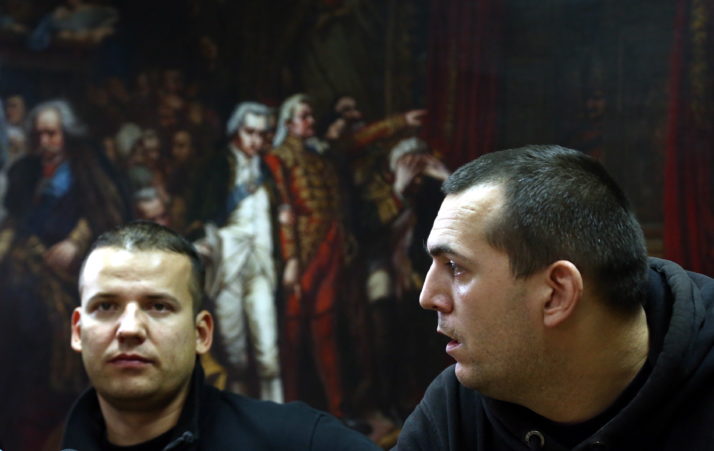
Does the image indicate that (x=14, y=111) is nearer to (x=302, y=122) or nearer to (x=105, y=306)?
(x=302, y=122)

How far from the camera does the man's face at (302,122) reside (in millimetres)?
6645

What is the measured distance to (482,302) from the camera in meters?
2.50

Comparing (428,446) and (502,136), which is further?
(502,136)

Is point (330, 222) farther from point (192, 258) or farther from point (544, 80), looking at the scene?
point (192, 258)

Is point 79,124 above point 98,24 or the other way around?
the other way around

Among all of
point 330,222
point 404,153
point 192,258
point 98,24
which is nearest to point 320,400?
point 330,222

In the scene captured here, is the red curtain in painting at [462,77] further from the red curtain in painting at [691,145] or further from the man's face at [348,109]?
the red curtain in painting at [691,145]

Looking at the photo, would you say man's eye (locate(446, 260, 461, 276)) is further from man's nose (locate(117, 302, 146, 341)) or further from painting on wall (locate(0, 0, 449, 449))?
painting on wall (locate(0, 0, 449, 449))

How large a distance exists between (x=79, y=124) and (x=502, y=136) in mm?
3285

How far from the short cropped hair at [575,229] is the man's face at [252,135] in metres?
4.39

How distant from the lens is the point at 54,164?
691cm

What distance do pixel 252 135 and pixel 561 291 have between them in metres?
4.59

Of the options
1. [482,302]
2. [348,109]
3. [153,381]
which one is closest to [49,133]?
[348,109]

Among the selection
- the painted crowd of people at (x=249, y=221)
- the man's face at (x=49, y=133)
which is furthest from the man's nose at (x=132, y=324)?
the man's face at (x=49, y=133)
